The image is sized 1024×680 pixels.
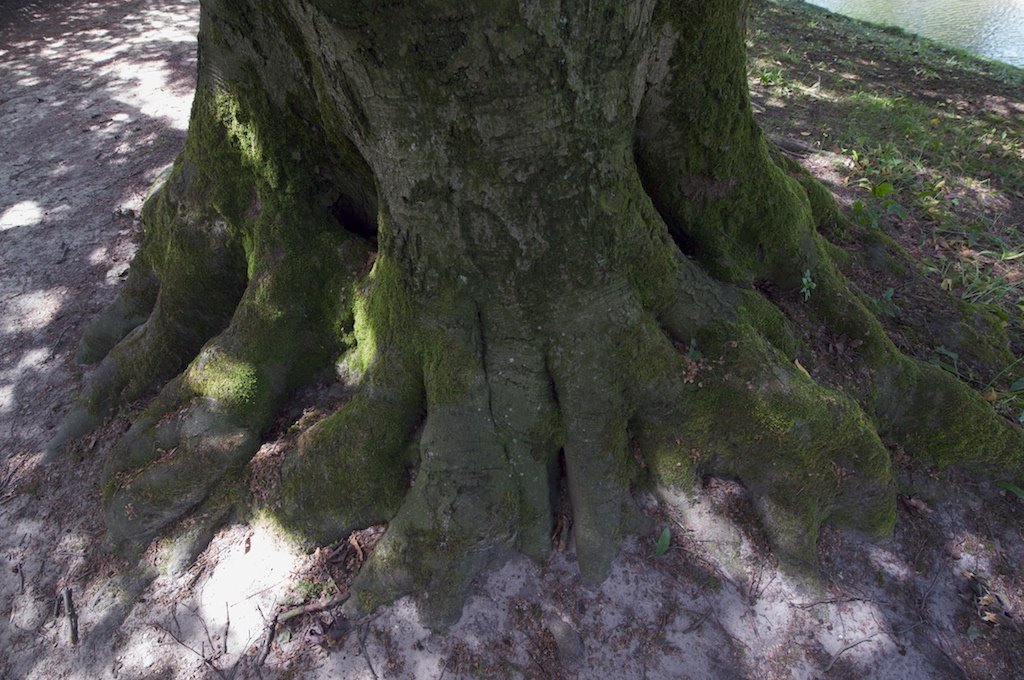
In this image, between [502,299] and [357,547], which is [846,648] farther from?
[357,547]

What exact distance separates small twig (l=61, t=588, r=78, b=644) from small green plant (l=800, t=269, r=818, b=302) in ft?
13.9

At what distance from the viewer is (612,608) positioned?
2.63 m

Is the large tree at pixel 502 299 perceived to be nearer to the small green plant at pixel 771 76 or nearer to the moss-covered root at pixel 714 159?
the moss-covered root at pixel 714 159

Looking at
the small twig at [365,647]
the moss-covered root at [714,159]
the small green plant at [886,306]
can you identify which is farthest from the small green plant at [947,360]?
the small twig at [365,647]

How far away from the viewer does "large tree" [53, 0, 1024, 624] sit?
6.14 ft

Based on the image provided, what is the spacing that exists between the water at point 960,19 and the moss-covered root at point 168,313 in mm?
15370

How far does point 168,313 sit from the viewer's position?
3.46 meters

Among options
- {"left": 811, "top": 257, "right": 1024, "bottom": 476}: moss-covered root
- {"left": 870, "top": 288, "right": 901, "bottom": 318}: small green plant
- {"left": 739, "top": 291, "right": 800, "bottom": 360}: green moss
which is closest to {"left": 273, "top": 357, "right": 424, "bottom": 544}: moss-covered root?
{"left": 739, "top": 291, "right": 800, "bottom": 360}: green moss

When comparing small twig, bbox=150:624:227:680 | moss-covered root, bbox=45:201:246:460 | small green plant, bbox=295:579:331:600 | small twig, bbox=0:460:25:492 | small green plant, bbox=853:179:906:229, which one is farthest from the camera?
small green plant, bbox=853:179:906:229

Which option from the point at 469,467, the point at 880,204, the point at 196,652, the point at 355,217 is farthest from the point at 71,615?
the point at 880,204

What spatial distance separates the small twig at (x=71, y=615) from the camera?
294 centimetres

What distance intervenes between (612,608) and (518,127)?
7.03 ft

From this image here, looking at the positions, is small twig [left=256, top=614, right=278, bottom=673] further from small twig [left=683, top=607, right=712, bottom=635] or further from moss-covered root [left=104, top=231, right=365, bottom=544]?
small twig [left=683, top=607, right=712, bottom=635]

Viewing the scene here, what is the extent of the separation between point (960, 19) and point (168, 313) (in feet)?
67.5
